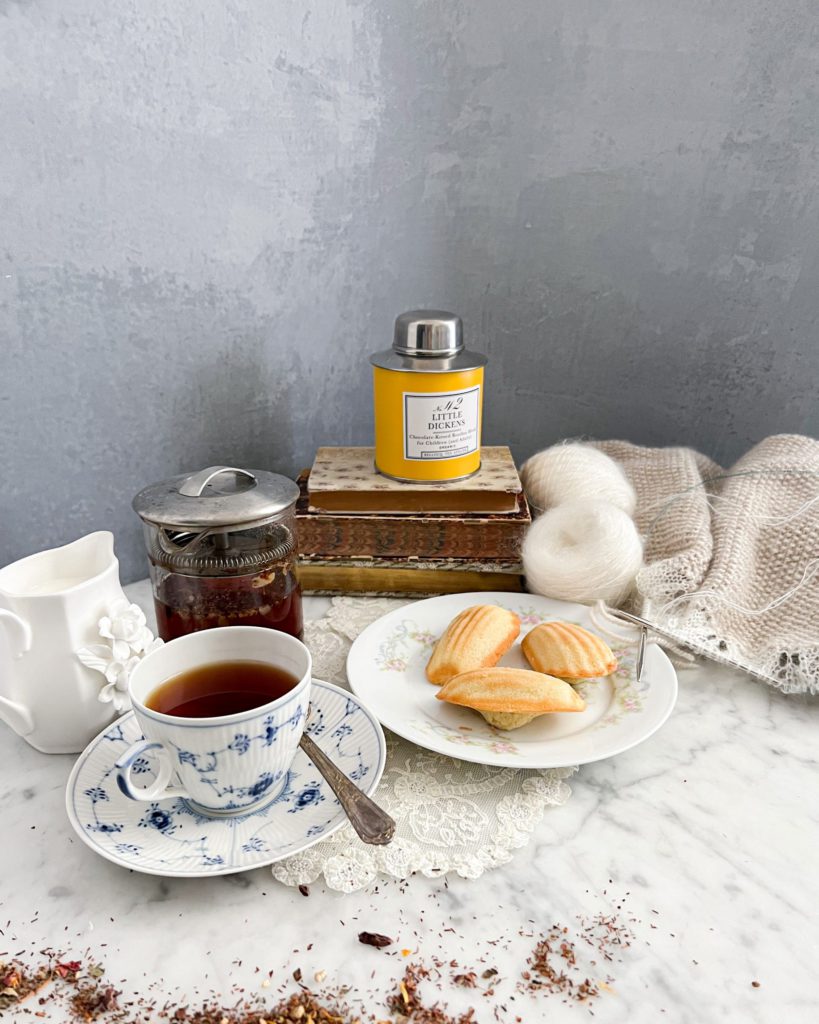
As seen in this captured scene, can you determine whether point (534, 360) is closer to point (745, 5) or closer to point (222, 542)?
point (745, 5)

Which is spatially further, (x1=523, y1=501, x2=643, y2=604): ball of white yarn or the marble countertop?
(x1=523, y1=501, x2=643, y2=604): ball of white yarn

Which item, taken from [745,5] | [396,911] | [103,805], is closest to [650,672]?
[396,911]

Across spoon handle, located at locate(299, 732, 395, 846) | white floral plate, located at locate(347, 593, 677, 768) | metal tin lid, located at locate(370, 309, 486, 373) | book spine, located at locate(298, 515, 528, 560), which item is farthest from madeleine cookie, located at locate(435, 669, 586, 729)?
metal tin lid, located at locate(370, 309, 486, 373)

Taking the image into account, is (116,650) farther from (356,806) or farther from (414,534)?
(414,534)

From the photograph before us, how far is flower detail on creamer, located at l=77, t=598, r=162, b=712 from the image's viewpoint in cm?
57

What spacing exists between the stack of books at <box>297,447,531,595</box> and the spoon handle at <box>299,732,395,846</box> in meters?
0.29

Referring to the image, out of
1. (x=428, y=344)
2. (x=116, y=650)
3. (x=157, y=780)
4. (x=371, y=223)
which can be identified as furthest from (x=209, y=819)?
(x=371, y=223)

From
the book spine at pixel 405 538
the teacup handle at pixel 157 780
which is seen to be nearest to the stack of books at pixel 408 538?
the book spine at pixel 405 538

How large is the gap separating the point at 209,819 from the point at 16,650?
0.18 metres

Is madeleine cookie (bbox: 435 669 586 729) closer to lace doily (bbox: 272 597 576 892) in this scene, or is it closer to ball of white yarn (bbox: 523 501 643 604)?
lace doily (bbox: 272 597 576 892)

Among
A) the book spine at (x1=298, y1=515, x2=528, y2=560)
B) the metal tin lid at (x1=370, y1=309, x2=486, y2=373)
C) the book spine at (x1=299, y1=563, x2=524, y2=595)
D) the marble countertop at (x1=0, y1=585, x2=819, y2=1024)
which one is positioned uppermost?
the metal tin lid at (x1=370, y1=309, x2=486, y2=373)

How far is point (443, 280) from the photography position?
1.03m

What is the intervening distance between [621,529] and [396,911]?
16.4 inches

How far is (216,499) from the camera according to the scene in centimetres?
60
